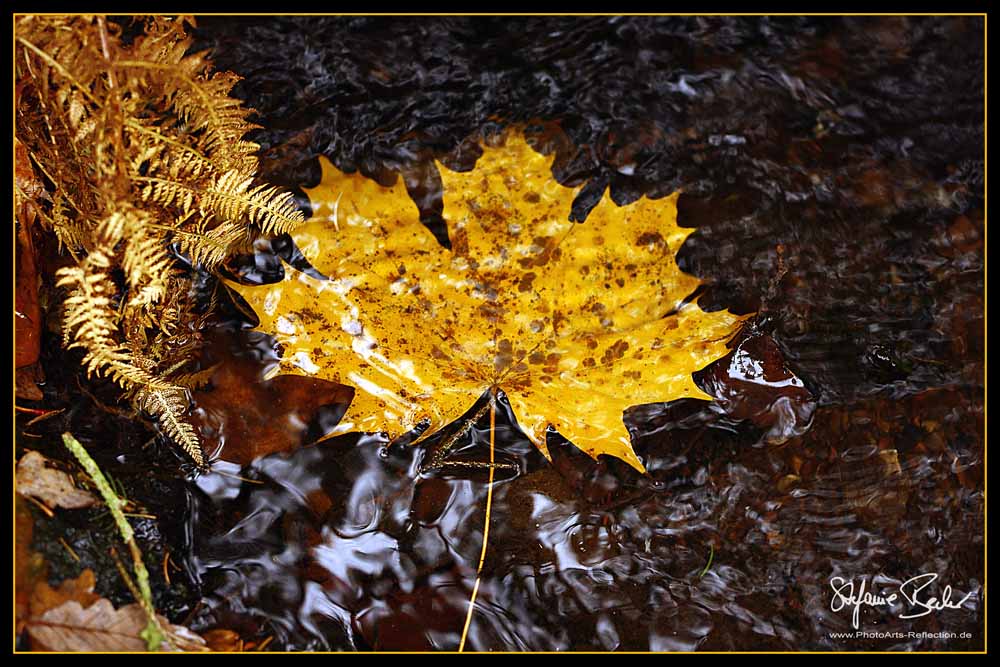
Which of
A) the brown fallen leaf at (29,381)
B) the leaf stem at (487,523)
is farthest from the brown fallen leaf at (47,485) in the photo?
the leaf stem at (487,523)

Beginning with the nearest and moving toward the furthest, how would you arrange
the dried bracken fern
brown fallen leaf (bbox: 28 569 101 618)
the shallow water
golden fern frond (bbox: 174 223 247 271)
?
the dried bracken fern → brown fallen leaf (bbox: 28 569 101 618) → golden fern frond (bbox: 174 223 247 271) → the shallow water

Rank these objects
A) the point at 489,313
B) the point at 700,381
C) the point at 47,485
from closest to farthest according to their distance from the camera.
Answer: the point at 47,485 → the point at 489,313 → the point at 700,381

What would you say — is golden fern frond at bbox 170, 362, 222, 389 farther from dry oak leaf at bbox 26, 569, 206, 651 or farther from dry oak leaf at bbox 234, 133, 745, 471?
dry oak leaf at bbox 26, 569, 206, 651

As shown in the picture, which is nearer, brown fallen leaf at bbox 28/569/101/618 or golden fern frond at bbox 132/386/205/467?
brown fallen leaf at bbox 28/569/101/618

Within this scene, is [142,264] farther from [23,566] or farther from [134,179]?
[23,566]

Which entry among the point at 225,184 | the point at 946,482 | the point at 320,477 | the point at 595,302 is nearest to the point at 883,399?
the point at 946,482
